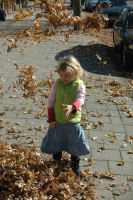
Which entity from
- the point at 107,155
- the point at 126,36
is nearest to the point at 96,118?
the point at 107,155

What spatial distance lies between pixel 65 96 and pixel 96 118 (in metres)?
2.47

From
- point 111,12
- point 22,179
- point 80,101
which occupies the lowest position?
point 111,12

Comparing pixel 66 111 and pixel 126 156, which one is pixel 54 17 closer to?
pixel 66 111

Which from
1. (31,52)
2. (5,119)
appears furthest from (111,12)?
(5,119)

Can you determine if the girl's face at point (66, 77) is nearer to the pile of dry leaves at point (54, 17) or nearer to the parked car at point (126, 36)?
the pile of dry leaves at point (54, 17)

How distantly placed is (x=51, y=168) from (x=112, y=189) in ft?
2.38

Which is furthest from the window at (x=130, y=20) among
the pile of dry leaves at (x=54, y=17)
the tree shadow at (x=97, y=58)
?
the pile of dry leaves at (x=54, y=17)

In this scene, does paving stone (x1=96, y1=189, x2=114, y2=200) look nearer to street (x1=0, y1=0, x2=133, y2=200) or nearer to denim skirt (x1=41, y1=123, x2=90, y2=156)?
street (x1=0, y1=0, x2=133, y2=200)

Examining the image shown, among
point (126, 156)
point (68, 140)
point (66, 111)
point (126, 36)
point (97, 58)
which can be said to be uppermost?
point (66, 111)

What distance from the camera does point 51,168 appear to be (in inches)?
160

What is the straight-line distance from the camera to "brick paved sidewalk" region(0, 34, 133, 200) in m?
4.46

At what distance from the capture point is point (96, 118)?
20.7ft

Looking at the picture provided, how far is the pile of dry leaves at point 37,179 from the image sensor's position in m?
3.73

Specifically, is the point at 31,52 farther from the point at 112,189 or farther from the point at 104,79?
the point at 112,189
